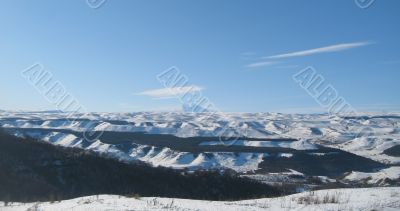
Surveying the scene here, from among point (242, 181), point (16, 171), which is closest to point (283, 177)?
point (242, 181)

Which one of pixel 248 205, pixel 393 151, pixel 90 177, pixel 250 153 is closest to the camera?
pixel 248 205

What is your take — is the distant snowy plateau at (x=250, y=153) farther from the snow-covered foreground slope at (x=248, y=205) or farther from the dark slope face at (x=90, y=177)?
the snow-covered foreground slope at (x=248, y=205)

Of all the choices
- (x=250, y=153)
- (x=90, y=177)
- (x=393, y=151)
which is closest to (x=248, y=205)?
(x=90, y=177)

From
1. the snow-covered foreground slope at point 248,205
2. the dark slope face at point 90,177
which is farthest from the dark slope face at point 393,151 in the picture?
the snow-covered foreground slope at point 248,205

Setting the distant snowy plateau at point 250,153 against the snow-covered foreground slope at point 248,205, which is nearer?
the snow-covered foreground slope at point 248,205

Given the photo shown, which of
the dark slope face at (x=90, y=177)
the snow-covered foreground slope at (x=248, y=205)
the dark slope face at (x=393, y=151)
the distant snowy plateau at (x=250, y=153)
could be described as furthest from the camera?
the dark slope face at (x=393, y=151)

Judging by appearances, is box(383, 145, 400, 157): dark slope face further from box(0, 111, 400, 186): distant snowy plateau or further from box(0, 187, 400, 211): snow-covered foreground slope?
box(0, 187, 400, 211): snow-covered foreground slope

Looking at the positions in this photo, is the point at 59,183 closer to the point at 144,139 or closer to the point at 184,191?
the point at 184,191

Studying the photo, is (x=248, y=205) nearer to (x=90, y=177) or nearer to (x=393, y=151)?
(x=90, y=177)

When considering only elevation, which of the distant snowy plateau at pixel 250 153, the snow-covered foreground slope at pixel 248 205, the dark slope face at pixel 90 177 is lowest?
the snow-covered foreground slope at pixel 248 205
